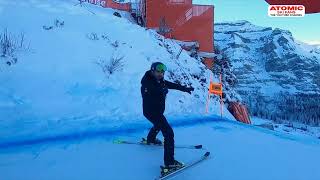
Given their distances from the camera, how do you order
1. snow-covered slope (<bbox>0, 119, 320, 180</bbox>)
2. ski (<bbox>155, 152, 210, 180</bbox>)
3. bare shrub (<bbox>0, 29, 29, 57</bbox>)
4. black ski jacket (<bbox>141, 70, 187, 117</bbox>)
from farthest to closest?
bare shrub (<bbox>0, 29, 29, 57</bbox>)
black ski jacket (<bbox>141, 70, 187, 117</bbox>)
snow-covered slope (<bbox>0, 119, 320, 180</bbox>)
ski (<bbox>155, 152, 210, 180</bbox>)

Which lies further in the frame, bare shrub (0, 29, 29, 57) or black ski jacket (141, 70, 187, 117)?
bare shrub (0, 29, 29, 57)

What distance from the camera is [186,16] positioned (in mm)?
23422

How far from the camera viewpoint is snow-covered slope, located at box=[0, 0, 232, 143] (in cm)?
865

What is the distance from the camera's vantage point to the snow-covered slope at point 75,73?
28.4 feet

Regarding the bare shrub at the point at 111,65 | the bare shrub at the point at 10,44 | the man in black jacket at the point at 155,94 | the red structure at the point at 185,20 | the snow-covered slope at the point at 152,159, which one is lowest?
the snow-covered slope at the point at 152,159

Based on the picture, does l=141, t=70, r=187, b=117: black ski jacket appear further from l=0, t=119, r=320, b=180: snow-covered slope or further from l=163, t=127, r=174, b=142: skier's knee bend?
l=0, t=119, r=320, b=180: snow-covered slope

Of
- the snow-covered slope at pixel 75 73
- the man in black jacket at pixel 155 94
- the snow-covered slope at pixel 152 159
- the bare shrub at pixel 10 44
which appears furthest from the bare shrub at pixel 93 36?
the man in black jacket at pixel 155 94

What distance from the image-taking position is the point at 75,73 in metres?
10.9

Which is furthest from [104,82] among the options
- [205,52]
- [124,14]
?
[124,14]

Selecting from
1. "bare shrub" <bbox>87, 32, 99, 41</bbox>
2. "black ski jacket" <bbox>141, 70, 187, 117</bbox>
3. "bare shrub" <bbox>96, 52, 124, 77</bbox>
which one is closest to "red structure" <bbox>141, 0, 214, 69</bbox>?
"bare shrub" <bbox>87, 32, 99, 41</bbox>

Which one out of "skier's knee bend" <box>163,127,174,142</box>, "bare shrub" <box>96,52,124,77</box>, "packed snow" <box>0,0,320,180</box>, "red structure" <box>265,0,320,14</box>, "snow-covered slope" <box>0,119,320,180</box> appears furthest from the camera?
"bare shrub" <box>96,52,124,77</box>

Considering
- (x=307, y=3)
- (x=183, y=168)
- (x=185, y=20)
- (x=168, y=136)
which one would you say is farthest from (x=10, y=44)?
(x=185, y=20)

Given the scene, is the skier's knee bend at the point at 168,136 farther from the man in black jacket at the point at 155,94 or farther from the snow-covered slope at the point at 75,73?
the snow-covered slope at the point at 75,73

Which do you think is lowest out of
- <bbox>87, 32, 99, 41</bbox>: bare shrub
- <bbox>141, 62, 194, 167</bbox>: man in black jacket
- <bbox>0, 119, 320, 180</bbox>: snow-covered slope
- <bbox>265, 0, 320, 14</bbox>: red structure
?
<bbox>0, 119, 320, 180</bbox>: snow-covered slope
